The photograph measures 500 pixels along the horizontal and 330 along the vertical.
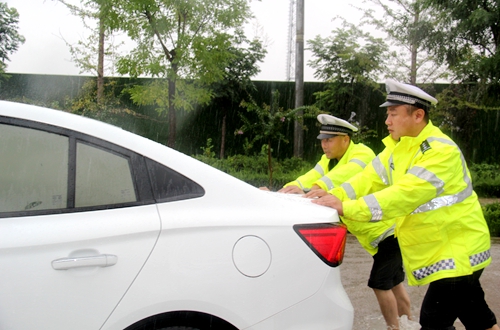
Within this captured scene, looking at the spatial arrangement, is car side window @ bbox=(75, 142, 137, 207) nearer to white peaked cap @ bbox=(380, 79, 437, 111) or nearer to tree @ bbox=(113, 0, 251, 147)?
white peaked cap @ bbox=(380, 79, 437, 111)

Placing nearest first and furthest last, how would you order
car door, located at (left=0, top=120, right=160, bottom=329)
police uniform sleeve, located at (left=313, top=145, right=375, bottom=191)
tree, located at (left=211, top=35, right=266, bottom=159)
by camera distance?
car door, located at (left=0, top=120, right=160, bottom=329)
police uniform sleeve, located at (left=313, top=145, right=375, bottom=191)
tree, located at (left=211, top=35, right=266, bottom=159)

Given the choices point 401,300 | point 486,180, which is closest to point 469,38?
point 486,180

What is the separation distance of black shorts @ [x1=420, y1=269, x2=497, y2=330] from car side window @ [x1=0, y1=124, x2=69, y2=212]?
78.7 inches

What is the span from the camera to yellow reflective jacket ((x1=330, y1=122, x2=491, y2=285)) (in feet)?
9.69

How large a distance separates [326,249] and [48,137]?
52.2 inches

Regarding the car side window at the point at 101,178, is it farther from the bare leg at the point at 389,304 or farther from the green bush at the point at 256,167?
the green bush at the point at 256,167

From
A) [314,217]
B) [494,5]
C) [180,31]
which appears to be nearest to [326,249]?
[314,217]

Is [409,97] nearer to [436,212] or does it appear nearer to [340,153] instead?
[436,212]

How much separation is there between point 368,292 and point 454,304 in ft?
9.04

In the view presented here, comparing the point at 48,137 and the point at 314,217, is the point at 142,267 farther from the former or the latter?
the point at 314,217

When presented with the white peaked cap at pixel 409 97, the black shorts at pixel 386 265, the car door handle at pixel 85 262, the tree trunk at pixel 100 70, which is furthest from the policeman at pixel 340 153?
the tree trunk at pixel 100 70

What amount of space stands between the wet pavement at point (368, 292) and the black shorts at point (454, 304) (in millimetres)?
1047

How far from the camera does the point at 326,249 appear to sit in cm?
254

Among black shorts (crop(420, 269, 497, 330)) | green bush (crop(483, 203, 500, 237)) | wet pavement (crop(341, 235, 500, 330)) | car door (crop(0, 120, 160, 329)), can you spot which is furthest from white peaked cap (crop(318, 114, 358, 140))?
green bush (crop(483, 203, 500, 237))
